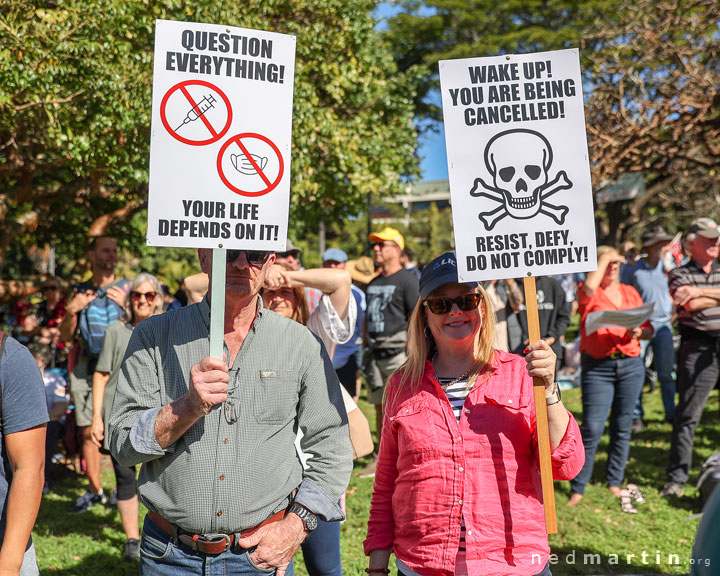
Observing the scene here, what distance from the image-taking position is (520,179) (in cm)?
254

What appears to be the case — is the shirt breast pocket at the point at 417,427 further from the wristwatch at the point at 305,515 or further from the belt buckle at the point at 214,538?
the belt buckle at the point at 214,538

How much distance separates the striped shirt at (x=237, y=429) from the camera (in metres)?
2.23

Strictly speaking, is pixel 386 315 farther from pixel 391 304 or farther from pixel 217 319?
pixel 217 319

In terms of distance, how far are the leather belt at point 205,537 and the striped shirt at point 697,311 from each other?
455 cm

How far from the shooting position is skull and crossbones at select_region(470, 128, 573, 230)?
8.34 ft

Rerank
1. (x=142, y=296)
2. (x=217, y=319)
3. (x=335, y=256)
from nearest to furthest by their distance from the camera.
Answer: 1. (x=217, y=319)
2. (x=142, y=296)
3. (x=335, y=256)

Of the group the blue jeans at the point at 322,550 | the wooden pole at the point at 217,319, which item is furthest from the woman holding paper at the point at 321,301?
the wooden pole at the point at 217,319

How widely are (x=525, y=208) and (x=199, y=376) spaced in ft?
4.22

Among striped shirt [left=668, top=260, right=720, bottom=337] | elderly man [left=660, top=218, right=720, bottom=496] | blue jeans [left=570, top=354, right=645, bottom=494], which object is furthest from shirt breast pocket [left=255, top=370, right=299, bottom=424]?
striped shirt [left=668, top=260, right=720, bottom=337]

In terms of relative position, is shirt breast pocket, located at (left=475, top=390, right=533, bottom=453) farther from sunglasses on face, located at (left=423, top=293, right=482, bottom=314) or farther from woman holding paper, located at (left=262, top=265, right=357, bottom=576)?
woman holding paper, located at (left=262, top=265, right=357, bottom=576)

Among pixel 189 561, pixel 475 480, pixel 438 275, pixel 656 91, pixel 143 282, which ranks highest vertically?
pixel 656 91

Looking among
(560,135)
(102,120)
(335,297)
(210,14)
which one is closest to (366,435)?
(335,297)

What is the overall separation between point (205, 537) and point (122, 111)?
610 centimetres

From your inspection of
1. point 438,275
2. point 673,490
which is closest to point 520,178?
point 438,275
